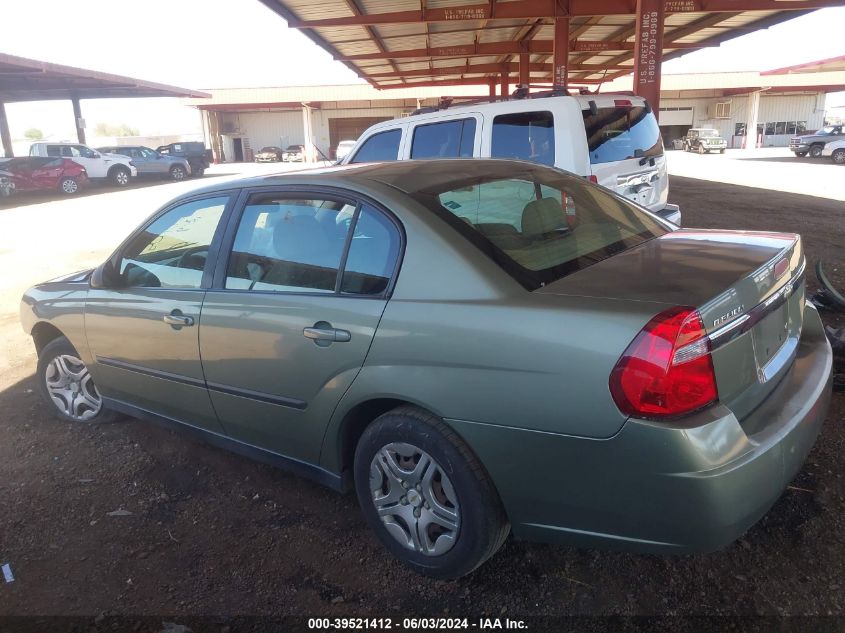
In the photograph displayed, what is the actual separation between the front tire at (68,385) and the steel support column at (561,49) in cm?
1329

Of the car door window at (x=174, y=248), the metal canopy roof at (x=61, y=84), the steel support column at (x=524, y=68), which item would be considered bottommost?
the car door window at (x=174, y=248)

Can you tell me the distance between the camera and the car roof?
111 inches

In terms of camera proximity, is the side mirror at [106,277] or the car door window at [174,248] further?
the side mirror at [106,277]

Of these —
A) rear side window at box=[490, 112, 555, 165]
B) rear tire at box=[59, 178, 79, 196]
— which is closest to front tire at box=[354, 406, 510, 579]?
rear side window at box=[490, 112, 555, 165]

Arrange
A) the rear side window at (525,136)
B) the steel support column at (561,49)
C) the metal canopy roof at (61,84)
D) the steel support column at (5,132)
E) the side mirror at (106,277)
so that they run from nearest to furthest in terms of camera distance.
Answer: the side mirror at (106,277) → the rear side window at (525,136) → the steel support column at (561,49) → the metal canopy roof at (61,84) → the steel support column at (5,132)

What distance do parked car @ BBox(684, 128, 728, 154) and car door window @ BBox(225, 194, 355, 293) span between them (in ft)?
142

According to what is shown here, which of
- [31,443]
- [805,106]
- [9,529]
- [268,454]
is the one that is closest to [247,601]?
[268,454]

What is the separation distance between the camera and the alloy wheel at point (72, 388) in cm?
418

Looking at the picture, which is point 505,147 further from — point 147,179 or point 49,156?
point 147,179

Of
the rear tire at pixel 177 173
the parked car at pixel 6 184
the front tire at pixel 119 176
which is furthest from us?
the rear tire at pixel 177 173

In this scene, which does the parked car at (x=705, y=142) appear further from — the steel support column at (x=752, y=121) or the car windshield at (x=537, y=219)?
the car windshield at (x=537, y=219)

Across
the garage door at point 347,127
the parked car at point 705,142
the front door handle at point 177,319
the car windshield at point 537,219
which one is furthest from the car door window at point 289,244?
the garage door at point 347,127

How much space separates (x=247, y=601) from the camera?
2.54m

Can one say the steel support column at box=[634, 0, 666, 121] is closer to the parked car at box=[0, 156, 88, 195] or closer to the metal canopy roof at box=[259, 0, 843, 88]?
the metal canopy roof at box=[259, 0, 843, 88]
